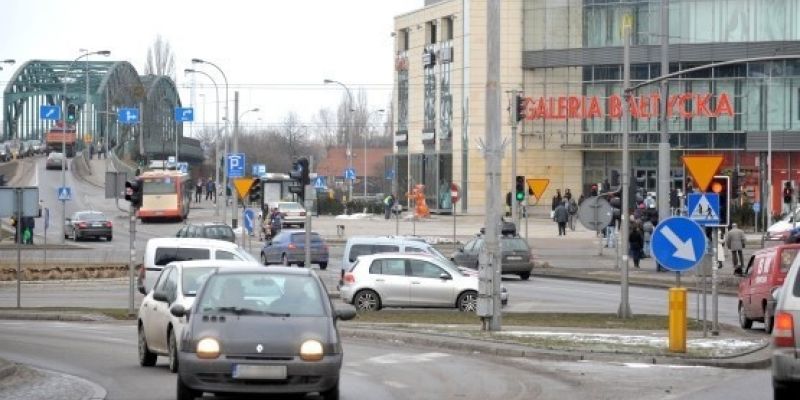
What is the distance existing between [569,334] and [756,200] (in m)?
61.1

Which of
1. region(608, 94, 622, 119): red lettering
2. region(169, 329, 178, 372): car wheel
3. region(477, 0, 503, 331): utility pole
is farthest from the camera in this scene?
region(608, 94, 622, 119): red lettering

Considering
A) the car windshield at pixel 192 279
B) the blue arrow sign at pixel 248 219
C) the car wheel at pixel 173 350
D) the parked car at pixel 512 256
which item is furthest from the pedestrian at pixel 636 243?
the car wheel at pixel 173 350

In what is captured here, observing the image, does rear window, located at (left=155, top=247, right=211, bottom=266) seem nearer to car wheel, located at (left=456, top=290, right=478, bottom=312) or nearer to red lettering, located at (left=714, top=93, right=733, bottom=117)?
car wheel, located at (left=456, top=290, right=478, bottom=312)

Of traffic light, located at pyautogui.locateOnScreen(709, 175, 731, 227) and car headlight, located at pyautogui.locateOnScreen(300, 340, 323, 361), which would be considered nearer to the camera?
car headlight, located at pyautogui.locateOnScreen(300, 340, 323, 361)

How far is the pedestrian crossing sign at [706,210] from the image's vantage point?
25.7 m

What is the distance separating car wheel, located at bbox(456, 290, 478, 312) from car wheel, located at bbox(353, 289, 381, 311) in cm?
189

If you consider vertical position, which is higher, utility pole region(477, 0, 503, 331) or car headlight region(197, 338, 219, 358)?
utility pole region(477, 0, 503, 331)

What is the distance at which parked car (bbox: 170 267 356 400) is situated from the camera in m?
14.2

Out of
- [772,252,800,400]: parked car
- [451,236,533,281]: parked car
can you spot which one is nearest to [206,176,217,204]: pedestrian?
[451,236,533,281]: parked car

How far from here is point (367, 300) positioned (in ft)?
112

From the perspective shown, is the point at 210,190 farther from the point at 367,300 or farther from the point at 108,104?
the point at 367,300

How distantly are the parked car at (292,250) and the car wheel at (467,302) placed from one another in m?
17.2

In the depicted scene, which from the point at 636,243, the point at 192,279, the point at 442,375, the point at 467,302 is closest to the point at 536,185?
the point at 636,243

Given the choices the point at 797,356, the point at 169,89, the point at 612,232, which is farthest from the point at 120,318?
the point at 169,89
